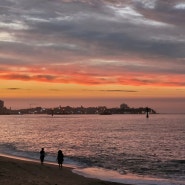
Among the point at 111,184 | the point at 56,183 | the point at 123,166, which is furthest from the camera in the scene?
the point at 123,166

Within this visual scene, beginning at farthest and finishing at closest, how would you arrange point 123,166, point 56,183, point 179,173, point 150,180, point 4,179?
point 123,166 → point 179,173 → point 150,180 → point 56,183 → point 4,179

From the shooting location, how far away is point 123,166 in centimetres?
4303

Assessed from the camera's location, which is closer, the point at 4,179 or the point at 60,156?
the point at 4,179

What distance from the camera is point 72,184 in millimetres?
26781

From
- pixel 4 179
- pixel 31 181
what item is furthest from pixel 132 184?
pixel 4 179

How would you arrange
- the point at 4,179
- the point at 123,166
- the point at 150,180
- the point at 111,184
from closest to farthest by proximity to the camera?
the point at 4,179 < the point at 111,184 < the point at 150,180 < the point at 123,166

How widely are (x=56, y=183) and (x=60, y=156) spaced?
1179 centimetres

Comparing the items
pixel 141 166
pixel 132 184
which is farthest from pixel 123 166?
pixel 132 184

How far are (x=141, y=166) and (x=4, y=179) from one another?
22805 mm

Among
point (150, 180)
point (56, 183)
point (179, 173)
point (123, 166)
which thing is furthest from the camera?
point (123, 166)

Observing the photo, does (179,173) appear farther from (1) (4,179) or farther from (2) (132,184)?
Answer: (1) (4,179)

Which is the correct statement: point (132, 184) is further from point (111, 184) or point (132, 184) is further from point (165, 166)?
point (165, 166)

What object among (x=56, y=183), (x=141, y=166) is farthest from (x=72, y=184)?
(x=141, y=166)

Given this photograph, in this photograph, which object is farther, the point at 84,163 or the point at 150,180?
the point at 84,163
